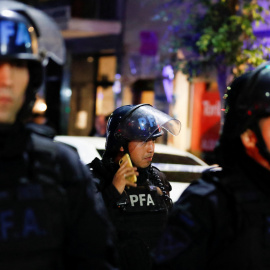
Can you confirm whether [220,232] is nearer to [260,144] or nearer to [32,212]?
[260,144]

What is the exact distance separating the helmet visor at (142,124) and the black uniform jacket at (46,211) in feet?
6.63

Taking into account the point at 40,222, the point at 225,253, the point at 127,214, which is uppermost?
the point at 40,222

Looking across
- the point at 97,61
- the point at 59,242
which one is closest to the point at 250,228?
the point at 59,242

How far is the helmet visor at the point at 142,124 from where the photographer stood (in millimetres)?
3818

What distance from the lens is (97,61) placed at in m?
16.9

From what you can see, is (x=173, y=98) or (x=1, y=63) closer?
(x=1, y=63)

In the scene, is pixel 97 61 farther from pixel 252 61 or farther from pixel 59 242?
pixel 59 242

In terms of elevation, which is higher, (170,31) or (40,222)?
(170,31)

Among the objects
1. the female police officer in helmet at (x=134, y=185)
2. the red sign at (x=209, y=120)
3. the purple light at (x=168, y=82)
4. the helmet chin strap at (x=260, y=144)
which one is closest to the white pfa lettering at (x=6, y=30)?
the helmet chin strap at (x=260, y=144)

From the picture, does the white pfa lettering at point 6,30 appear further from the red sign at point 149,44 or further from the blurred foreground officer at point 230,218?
the red sign at point 149,44

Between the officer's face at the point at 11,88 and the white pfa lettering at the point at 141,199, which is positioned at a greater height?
the officer's face at the point at 11,88

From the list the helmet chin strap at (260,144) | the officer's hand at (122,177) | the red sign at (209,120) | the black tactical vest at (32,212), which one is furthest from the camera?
the red sign at (209,120)

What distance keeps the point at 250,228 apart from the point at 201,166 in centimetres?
418

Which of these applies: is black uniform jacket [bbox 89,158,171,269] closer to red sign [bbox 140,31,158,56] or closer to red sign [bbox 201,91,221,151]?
red sign [bbox 201,91,221,151]
